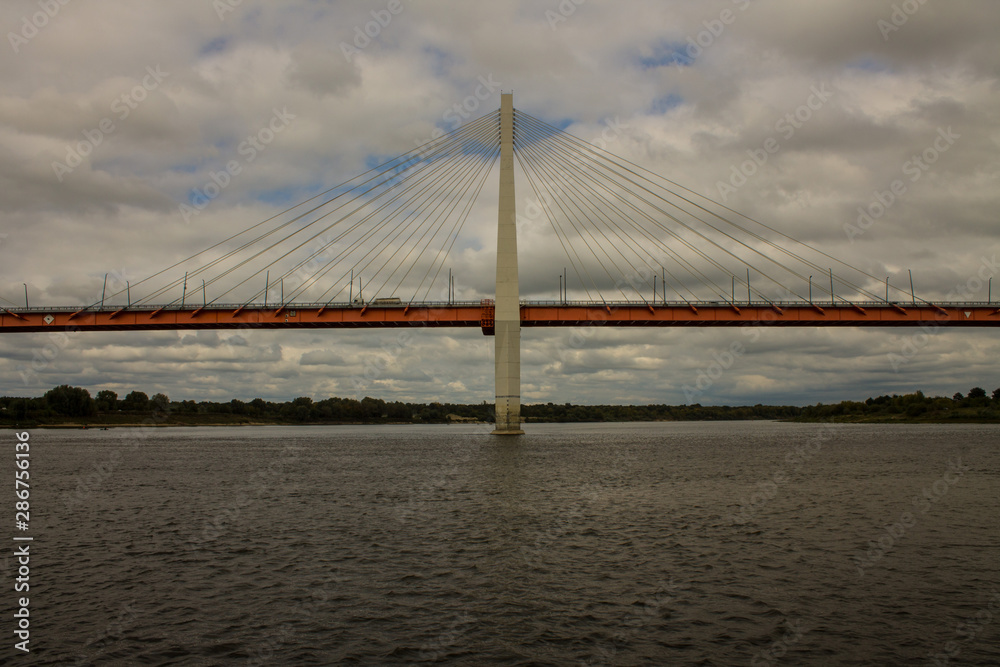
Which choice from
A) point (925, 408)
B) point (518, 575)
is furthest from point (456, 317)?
point (925, 408)

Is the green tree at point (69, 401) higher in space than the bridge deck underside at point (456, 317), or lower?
lower

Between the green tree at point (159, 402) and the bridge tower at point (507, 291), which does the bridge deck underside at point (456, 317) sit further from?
the green tree at point (159, 402)

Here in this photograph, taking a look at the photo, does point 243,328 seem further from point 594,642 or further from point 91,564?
point 594,642

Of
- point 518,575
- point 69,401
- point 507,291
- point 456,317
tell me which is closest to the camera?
point 518,575

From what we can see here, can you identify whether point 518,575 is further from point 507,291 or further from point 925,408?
point 925,408

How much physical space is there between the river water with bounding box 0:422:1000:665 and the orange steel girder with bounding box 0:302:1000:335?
37459mm

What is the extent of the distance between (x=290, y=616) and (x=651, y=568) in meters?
8.24

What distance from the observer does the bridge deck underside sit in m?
68.1

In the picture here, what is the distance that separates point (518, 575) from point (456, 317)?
54148 mm

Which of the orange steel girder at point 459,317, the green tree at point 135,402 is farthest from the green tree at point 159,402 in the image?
the orange steel girder at point 459,317

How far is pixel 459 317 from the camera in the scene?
6875 centimetres

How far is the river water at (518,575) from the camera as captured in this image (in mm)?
11008

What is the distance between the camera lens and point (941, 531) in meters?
19.9

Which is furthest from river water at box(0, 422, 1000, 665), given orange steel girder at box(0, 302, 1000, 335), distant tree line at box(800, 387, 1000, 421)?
distant tree line at box(800, 387, 1000, 421)
